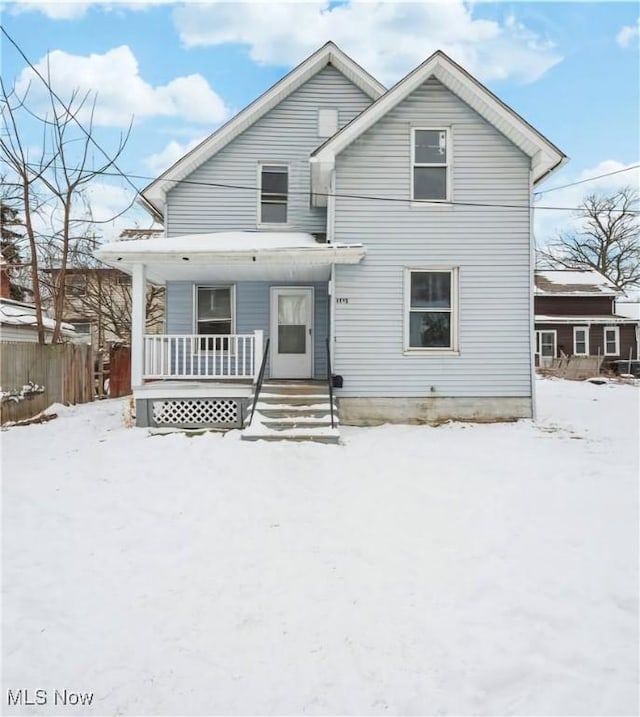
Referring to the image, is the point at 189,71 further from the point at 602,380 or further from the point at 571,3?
the point at 602,380

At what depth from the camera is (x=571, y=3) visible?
29.7 feet

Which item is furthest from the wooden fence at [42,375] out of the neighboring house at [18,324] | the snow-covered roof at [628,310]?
the snow-covered roof at [628,310]

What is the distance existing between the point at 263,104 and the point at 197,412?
7084mm

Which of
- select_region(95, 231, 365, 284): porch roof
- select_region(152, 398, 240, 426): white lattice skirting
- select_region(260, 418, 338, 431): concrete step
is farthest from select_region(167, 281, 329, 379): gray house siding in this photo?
select_region(260, 418, 338, 431): concrete step

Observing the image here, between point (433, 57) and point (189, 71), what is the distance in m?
8.10

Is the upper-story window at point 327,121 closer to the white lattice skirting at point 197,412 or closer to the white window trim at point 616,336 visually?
the white lattice skirting at point 197,412

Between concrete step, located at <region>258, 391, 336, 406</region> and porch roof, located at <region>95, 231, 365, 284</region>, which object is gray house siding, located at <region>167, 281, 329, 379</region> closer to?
porch roof, located at <region>95, 231, 365, 284</region>

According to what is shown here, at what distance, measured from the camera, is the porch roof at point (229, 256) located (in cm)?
892

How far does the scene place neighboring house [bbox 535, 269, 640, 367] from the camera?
26.3 m

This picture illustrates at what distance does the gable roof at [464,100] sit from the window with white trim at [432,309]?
2611 mm

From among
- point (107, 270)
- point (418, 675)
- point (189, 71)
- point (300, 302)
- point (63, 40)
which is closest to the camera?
point (418, 675)

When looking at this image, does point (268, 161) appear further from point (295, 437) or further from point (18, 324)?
point (18, 324)

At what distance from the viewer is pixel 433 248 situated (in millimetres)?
9672

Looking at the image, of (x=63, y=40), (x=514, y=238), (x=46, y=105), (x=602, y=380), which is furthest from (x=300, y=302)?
(x=602, y=380)
